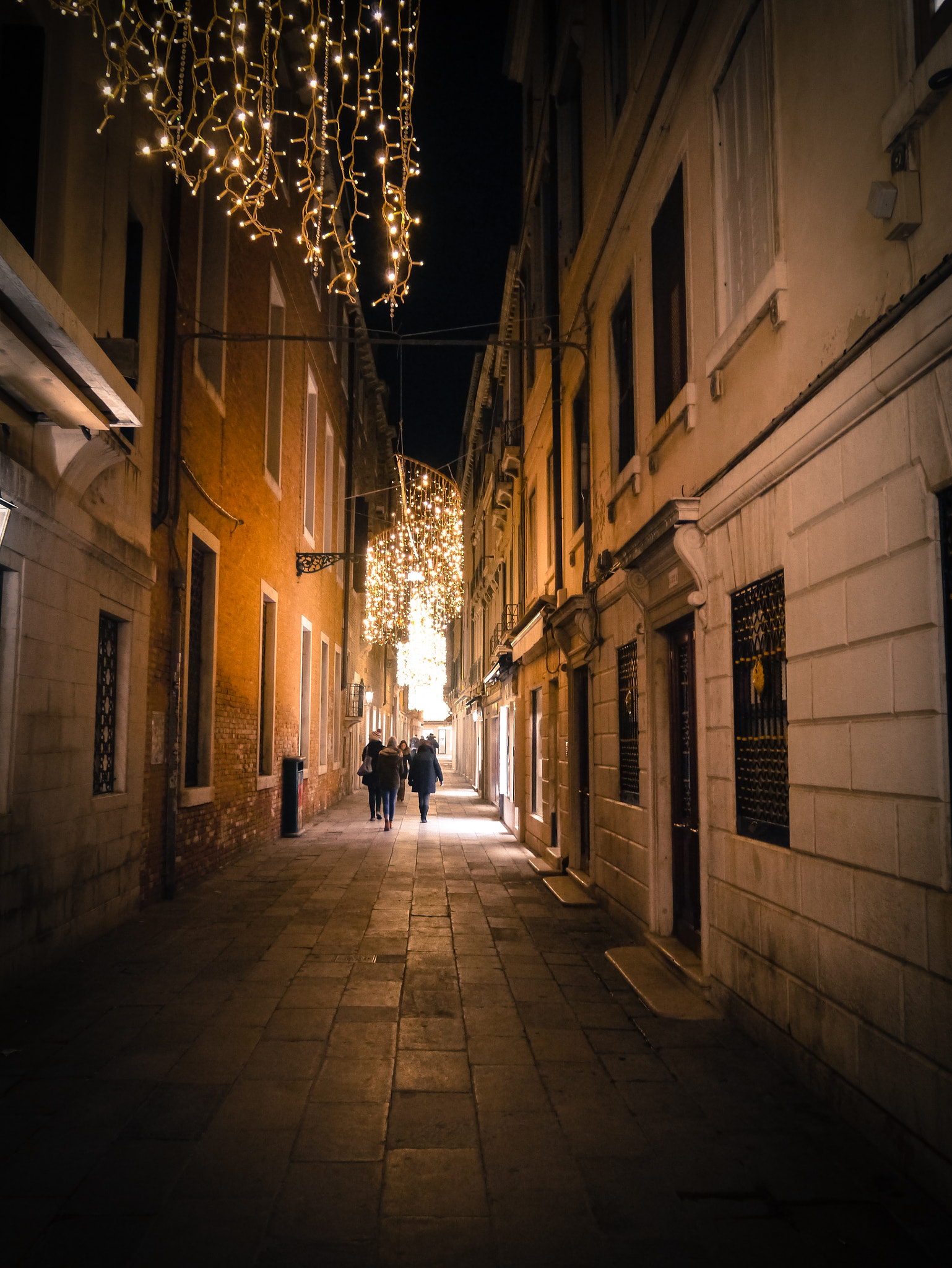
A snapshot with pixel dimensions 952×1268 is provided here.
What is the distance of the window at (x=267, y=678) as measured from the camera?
14.7 meters

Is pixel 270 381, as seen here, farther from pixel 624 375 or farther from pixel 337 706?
pixel 337 706

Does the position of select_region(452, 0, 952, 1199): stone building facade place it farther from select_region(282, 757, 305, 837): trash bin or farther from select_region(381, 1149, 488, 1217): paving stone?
select_region(282, 757, 305, 837): trash bin

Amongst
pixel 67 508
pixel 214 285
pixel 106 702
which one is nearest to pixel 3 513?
pixel 67 508

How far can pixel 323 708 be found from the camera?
21.2 metres

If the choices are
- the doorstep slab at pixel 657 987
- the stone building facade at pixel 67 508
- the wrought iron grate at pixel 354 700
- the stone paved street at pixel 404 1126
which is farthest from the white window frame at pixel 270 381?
the wrought iron grate at pixel 354 700

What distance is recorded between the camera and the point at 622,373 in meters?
9.45

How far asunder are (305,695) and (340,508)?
21.4 ft

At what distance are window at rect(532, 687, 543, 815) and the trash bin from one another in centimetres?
397

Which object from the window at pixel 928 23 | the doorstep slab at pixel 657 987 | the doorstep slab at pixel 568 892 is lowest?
the doorstep slab at pixel 568 892

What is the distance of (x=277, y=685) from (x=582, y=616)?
274 inches

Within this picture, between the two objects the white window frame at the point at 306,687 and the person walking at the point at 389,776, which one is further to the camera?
the white window frame at the point at 306,687

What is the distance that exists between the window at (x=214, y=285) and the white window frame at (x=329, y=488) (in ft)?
29.4

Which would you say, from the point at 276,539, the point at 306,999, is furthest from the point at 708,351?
the point at 276,539

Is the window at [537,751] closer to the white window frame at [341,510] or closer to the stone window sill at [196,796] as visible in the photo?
the stone window sill at [196,796]
